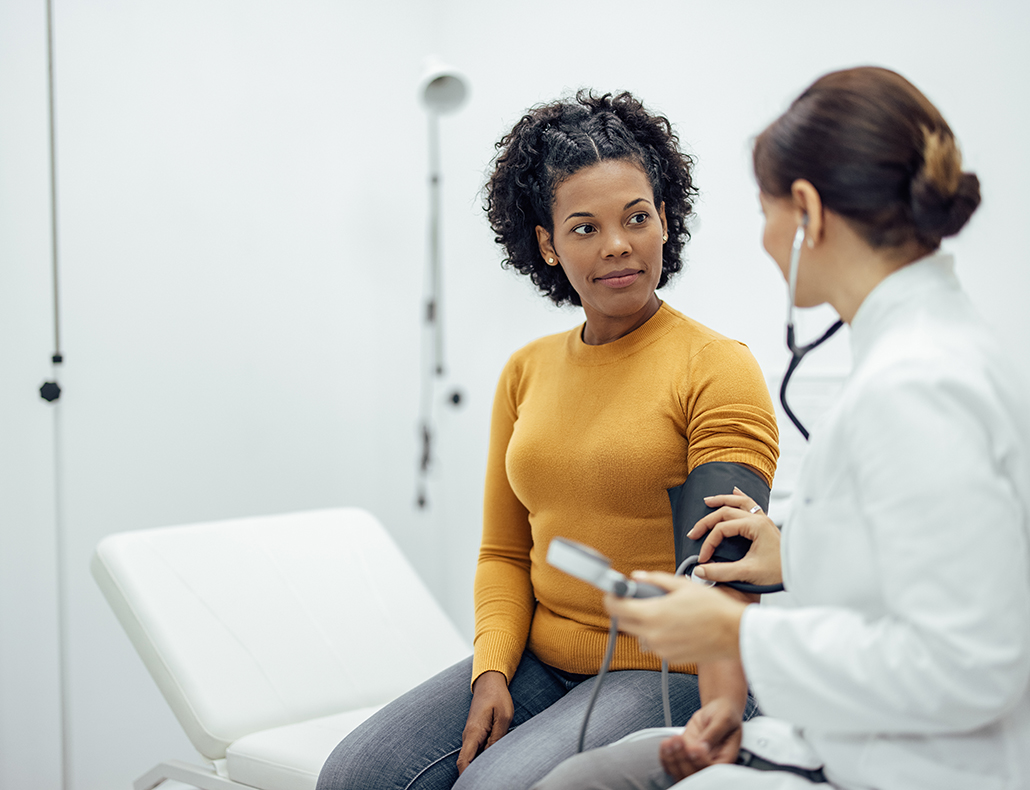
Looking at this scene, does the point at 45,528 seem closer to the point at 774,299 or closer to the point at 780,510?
the point at 780,510

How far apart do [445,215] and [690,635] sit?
223cm

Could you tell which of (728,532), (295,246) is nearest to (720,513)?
(728,532)

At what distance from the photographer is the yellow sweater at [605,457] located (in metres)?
1.03

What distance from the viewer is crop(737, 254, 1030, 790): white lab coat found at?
1.82 feet

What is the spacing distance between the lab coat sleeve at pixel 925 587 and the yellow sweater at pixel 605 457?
381 millimetres

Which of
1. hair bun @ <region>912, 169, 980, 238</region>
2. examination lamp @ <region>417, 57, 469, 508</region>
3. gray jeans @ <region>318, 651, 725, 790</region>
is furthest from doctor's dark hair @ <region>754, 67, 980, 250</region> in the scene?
examination lamp @ <region>417, 57, 469, 508</region>

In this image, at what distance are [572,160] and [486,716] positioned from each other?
0.73 meters

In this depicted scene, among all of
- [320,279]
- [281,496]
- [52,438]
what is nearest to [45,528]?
[52,438]

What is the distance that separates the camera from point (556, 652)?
3.76 feet

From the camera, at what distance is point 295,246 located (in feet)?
7.67

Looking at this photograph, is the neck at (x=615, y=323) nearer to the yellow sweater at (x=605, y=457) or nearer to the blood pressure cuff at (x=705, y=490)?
the yellow sweater at (x=605, y=457)

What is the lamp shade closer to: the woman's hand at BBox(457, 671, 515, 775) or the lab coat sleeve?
the woman's hand at BBox(457, 671, 515, 775)

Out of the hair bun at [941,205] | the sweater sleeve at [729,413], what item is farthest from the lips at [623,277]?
the hair bun at [941,205]

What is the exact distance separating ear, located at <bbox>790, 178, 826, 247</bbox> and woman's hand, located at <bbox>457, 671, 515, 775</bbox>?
0.69 m
